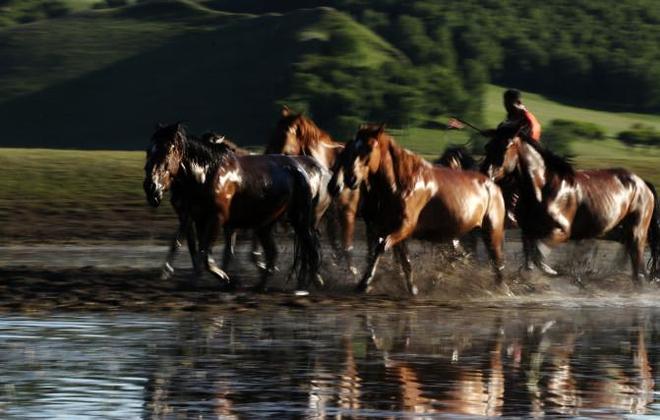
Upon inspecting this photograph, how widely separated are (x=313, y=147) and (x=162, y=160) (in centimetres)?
333

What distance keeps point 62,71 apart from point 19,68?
375 cm

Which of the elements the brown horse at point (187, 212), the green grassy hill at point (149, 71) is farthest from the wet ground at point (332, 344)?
the green grassy hill at point (149, 71)

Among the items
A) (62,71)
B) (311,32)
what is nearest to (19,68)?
(62,71)

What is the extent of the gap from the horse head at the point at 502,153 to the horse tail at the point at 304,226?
1.97 metres

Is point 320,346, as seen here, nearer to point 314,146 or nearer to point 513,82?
point 314,146

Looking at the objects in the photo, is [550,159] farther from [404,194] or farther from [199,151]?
[199,151]

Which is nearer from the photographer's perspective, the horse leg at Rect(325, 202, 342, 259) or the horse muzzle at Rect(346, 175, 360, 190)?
the horse muzzle at Rect(346, 175, 360, 190)

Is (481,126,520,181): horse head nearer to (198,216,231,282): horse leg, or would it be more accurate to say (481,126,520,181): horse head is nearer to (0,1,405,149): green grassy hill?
(198,216,231,282): horse leg

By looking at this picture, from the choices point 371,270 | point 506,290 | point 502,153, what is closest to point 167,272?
point 371,270

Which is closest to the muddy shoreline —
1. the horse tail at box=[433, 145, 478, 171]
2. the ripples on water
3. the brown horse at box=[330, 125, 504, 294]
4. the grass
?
the brown horse at box=[330, 125, 504, 294]

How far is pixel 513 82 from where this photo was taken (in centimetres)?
13300

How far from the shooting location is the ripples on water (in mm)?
10070

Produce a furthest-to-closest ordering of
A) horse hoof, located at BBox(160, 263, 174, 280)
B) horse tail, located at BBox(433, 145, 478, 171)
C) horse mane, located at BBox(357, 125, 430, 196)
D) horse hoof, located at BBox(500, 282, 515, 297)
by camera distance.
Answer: horse tail, located at BBox(433, 145, 478, 171) < horse hoof, located at BBox(160, 263, 174, 280) < horse hoof, located at BBox(500, 282, 515, 297) < horse mane, located at BBox(357, 125, 430, 196)

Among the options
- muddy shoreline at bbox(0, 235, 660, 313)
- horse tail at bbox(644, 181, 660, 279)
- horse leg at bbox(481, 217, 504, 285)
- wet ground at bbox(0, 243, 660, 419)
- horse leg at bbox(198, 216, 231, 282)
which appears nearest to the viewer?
wet ground at bbox(0, 243, 660, 419)
